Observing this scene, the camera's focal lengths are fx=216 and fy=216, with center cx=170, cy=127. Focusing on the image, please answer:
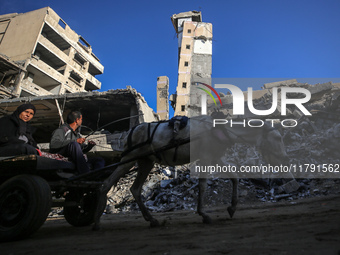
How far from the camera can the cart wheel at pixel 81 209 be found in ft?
13.8

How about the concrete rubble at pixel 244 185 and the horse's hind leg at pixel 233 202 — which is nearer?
the horse's hind leg at pixel 233 202

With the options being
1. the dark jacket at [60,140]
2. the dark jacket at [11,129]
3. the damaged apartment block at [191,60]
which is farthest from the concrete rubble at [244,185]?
the damaged apartment block at [191,60]

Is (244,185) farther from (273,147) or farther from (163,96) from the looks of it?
(163,96)

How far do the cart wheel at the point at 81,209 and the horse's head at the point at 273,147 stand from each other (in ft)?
10.9

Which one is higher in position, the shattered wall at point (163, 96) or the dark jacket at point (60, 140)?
the shattered wall at point (163, 96)

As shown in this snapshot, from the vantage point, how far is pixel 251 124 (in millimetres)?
3932

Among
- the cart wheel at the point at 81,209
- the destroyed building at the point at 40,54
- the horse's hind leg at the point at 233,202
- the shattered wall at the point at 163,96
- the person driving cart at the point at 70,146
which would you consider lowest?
the cart wheel at the point at 81,209

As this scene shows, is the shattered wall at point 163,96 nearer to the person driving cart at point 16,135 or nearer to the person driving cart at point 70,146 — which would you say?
the person driving cart at point 70,146

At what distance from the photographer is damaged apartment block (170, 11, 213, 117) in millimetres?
33031

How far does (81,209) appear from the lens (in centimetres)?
438

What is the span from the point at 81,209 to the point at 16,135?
1928 mm

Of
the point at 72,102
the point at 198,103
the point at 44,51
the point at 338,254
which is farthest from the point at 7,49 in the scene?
the point at 338,254

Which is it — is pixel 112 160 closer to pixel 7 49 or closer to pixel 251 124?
pixel 251 124

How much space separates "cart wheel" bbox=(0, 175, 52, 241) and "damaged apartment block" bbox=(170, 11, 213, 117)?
2921 cm
